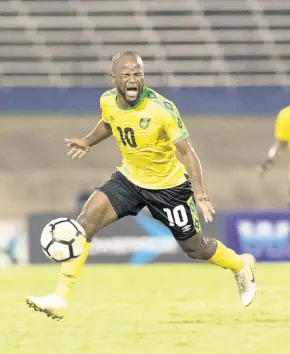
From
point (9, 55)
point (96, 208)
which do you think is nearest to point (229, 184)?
point (9, 55)

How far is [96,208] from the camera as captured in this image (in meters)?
7.61

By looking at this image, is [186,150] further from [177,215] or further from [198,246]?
[198,246]

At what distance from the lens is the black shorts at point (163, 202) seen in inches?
305

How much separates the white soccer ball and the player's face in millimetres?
1034

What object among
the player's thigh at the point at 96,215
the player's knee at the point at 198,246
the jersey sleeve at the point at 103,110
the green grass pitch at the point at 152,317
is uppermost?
the jersey sleeve at the point at 103,110

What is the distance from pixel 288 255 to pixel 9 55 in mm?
7512

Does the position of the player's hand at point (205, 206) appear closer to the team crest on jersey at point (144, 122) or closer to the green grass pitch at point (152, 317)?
the team crest on jersey at point (144, 122)

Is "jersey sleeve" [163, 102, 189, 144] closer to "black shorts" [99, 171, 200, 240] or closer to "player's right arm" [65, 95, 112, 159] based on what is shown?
"black shorts" [99, 171, 200, 240]

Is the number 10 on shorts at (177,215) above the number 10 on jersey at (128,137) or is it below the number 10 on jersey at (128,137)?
below

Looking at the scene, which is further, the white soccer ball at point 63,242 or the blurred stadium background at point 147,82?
the blurred stadium background at point 147,82

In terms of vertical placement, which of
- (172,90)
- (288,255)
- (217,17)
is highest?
(217,17)

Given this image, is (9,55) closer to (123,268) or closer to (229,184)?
(229,184)

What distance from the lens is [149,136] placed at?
7441mm

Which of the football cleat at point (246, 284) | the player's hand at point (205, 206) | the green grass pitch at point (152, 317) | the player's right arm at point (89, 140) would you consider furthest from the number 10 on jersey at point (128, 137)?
the football cleat at point (246, 284)
